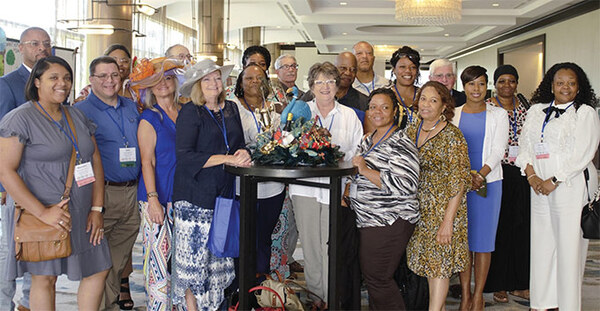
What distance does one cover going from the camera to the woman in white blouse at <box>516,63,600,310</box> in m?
3.47

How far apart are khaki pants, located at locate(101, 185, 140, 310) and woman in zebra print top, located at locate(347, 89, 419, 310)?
4.80 ft

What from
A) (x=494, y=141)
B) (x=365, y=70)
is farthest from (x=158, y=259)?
(x=365, y=70)

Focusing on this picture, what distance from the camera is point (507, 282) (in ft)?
14.0

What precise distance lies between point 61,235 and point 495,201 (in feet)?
9.19

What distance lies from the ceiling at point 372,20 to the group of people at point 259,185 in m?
10.5

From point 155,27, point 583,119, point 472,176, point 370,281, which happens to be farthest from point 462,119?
point 155,27

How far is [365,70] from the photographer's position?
191 inches

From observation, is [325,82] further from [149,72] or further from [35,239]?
[35,239]

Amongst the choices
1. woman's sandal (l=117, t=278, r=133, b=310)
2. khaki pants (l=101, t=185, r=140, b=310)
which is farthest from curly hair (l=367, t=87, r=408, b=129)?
woman's sandal (l=117, t=278, r=133, b=310)

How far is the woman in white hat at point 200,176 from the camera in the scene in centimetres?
304

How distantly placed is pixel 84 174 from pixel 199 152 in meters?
0.64

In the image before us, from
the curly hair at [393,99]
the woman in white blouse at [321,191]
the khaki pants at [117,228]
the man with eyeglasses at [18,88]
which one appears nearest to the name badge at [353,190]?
the woman in white blouse at [321,191]

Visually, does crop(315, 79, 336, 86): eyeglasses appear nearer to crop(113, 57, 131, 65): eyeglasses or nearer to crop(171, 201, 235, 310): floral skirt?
crop(171, 201, 235, 310): floral skirt

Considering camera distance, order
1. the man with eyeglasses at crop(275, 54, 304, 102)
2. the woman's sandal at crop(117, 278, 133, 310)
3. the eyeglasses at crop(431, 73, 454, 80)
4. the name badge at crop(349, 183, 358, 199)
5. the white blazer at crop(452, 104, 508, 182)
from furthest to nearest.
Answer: the man with eyeglasses at crop(275, 54, 304, 102), the eyeglasses at crop(431, 73, 454, 80), the woman's sandal at crop(117, 278, 133, 310), the white blazer at crop(452, 104, 508, 182), the name badge at crop(349, 183, 358, 199)
